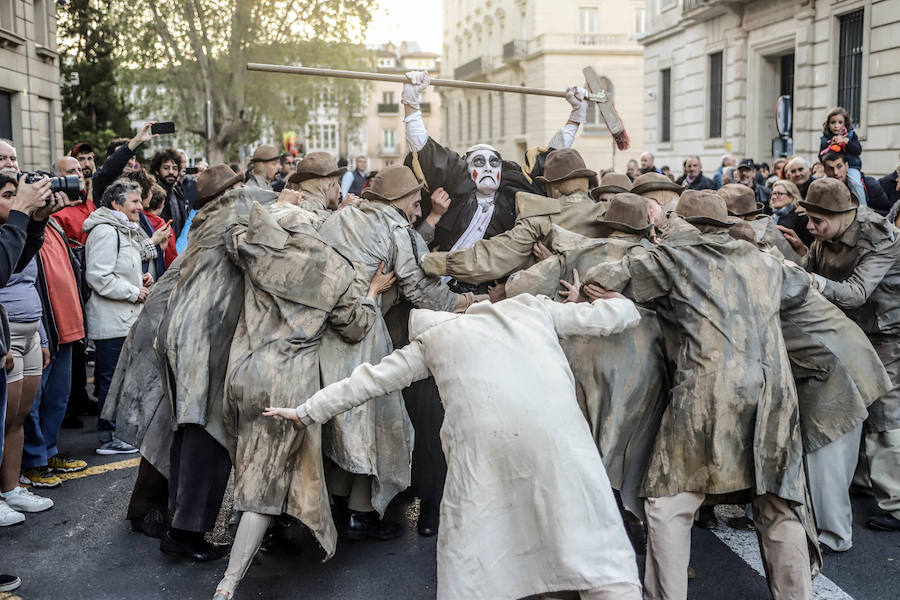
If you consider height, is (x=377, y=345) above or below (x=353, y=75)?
below

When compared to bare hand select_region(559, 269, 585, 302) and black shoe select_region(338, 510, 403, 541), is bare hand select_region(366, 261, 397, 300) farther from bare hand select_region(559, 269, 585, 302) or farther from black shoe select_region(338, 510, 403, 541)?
black shoe select_region(338, 510, 403, 541)

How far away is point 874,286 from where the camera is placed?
5.67 m

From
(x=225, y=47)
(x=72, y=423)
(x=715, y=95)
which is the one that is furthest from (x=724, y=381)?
(x=225, y=47)

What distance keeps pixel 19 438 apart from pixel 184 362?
5.58 feet

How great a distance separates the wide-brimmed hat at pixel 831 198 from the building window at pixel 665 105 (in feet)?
74.1

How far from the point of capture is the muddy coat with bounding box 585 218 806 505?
13.7 feet

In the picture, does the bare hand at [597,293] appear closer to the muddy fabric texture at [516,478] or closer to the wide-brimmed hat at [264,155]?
the muddy fabric texture at [516,478]

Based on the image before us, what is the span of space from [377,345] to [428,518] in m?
1.11

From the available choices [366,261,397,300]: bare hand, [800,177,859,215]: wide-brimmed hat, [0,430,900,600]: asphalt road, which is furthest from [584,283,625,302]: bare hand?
[800,177,859,215]: wide-brimmed hat

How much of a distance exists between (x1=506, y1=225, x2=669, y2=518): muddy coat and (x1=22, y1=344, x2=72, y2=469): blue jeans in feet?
11.7

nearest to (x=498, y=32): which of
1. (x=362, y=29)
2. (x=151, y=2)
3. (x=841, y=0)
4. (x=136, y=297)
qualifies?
(x=362, y=29)

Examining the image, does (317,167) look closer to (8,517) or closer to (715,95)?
(8,517)

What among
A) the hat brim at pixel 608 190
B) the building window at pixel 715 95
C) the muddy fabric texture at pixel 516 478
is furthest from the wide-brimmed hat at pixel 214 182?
the building window at pixel 715 95

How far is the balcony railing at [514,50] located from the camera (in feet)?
169
